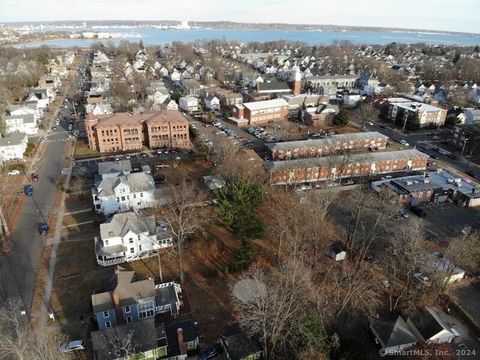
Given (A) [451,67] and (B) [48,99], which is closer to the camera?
(B) [48,99]

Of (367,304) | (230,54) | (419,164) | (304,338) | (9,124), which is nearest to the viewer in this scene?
(304,338)

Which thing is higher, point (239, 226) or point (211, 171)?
point (239, 226)

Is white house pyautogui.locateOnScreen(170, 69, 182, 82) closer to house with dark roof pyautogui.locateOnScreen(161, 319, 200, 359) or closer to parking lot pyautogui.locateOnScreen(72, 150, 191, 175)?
parking lot pyautogui.locateOnScreen(72, 150, 191, 175)

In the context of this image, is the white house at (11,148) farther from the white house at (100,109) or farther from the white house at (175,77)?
the white house at (175,77)

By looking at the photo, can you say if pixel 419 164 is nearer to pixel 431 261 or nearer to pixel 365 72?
pixel 431 261

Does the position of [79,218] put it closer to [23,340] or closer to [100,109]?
[23,340]

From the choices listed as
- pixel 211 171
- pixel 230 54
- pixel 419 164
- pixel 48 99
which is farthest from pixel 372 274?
pixel 230 54

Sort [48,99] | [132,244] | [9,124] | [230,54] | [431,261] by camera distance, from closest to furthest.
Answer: [431,261] < [132,244] < [9,124] < [48,99] < [230,54]
